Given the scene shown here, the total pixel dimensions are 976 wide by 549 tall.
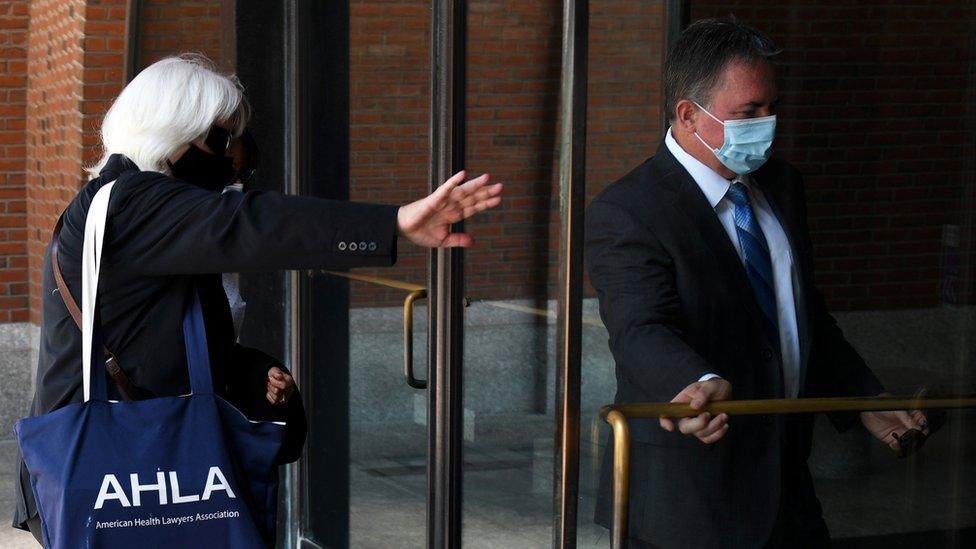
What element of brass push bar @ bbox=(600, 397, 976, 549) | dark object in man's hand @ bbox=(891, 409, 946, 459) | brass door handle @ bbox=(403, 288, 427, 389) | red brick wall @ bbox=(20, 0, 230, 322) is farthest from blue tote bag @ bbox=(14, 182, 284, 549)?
red brick wall @ bbox=(20, 0, 230, 322)

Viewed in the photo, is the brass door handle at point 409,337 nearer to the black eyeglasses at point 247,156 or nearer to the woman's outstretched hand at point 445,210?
the black eyeglasses at point 247,156

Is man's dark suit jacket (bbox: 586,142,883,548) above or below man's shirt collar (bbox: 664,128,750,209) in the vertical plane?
below

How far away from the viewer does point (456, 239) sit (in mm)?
2564

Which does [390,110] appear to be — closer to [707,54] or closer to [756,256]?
[707,54]

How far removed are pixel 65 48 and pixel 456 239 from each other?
19.4 feet

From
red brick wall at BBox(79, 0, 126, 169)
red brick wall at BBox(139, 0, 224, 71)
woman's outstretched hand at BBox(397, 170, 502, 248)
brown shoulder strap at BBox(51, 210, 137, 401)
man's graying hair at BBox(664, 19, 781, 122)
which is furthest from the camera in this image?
red brick wall at BBox(79, 0, 126, 169)

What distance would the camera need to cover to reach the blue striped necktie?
298 centimetres

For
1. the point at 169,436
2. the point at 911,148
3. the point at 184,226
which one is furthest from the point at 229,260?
the point at 911,148

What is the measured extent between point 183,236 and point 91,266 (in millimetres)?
201

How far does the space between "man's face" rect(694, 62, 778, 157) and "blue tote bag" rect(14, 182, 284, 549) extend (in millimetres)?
1133

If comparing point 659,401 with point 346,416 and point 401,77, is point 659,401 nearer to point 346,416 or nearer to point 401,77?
point 401,77

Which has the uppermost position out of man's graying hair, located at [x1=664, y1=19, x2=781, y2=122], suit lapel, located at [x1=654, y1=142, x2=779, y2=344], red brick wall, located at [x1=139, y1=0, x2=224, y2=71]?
red brick wall, located at [x1=139, y1=0, x2=224, y2=71]

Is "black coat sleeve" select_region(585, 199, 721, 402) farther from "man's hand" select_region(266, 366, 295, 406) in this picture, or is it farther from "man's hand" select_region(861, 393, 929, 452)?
"man's hand" select_region(266, 366, 295, 406)

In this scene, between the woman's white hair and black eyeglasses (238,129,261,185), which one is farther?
black eyeglasses (238,129,261,185)
